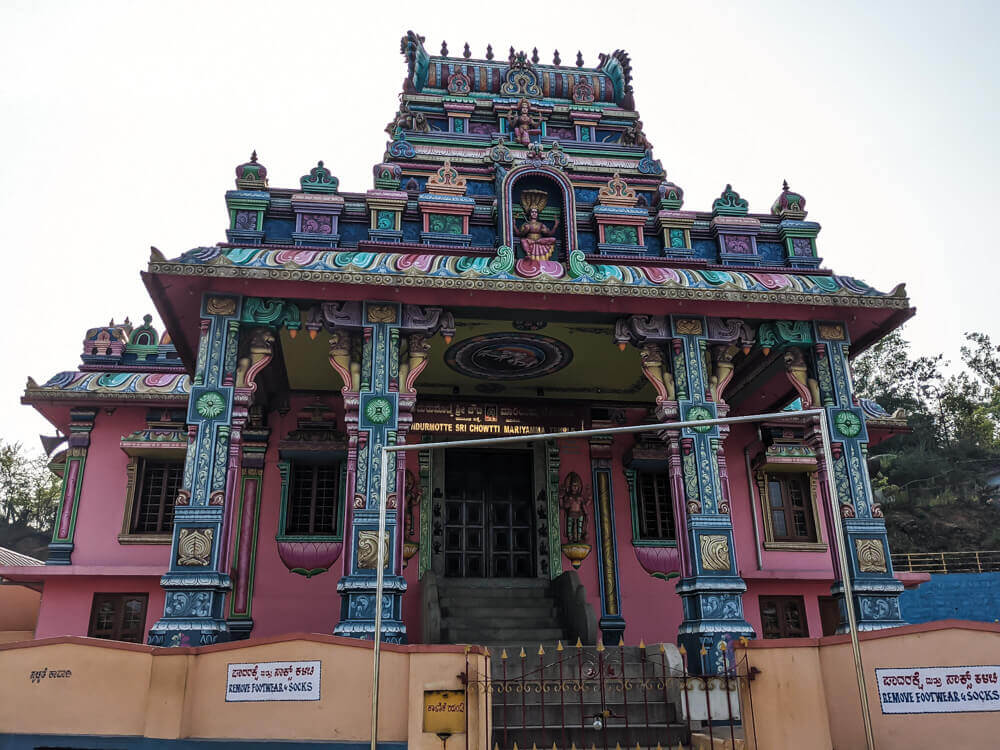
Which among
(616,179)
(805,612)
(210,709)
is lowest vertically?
(210,709)

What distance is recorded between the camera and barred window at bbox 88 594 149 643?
1367 centimetres

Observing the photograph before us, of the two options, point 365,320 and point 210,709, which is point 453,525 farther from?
point 210,709

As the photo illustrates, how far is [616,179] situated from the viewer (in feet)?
42.7

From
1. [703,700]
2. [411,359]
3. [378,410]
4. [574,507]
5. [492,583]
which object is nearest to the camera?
[703,700]

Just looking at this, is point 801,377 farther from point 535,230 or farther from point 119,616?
point 119,616

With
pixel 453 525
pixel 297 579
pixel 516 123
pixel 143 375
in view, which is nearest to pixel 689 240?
pixel 516 123

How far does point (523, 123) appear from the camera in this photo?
1473 cm

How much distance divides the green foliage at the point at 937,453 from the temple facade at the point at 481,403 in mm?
18099

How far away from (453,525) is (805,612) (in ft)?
22.8

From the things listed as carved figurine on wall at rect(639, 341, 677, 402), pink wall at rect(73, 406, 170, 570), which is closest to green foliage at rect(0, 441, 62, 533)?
pink wall at rect(73, 406, 170, 570)

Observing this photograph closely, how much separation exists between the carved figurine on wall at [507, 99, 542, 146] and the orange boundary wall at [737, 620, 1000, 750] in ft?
33.0

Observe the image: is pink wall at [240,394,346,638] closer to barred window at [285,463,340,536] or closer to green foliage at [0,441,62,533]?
barred window at [285,463,340,536]

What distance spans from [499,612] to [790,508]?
21.8 ft

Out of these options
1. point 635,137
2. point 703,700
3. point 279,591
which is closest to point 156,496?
point 279,591
